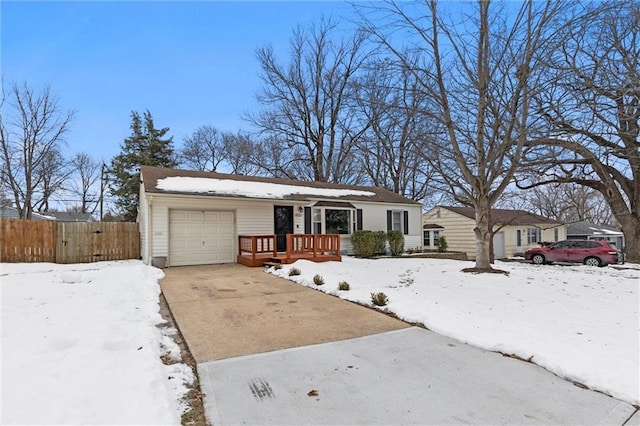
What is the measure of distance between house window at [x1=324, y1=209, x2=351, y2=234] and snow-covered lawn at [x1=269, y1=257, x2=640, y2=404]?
5.27 meters

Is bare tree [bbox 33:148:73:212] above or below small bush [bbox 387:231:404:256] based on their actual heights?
above

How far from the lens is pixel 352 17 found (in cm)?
975

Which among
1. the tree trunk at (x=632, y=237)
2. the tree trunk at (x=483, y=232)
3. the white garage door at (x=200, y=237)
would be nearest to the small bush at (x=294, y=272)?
the white garage door at (x=200, y=237)

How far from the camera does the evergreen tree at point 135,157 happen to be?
25.6m

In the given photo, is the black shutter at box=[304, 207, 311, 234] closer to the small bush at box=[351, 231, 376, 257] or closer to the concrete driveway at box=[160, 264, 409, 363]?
the small bush at box=[351, 231, 376, 257]

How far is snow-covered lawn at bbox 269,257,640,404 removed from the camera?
3.57 m

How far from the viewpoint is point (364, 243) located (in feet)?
50.3

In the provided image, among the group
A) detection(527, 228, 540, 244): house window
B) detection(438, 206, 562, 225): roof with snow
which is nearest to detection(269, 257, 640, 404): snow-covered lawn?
detection(438, 206, 562, 225): roof with snow

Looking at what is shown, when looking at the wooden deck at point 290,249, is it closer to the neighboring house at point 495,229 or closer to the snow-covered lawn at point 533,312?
the snow-covered lawn at point 533,312

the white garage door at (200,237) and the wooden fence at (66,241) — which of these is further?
the wooden fence at (66,241)

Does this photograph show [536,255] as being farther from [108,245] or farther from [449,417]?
[108,245]

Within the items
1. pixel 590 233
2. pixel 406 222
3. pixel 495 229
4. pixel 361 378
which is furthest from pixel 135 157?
pixel 590 233

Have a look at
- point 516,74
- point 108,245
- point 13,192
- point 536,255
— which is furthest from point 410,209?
point 13,192

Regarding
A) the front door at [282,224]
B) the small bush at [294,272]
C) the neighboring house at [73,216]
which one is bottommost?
the small bush at [294,272]
